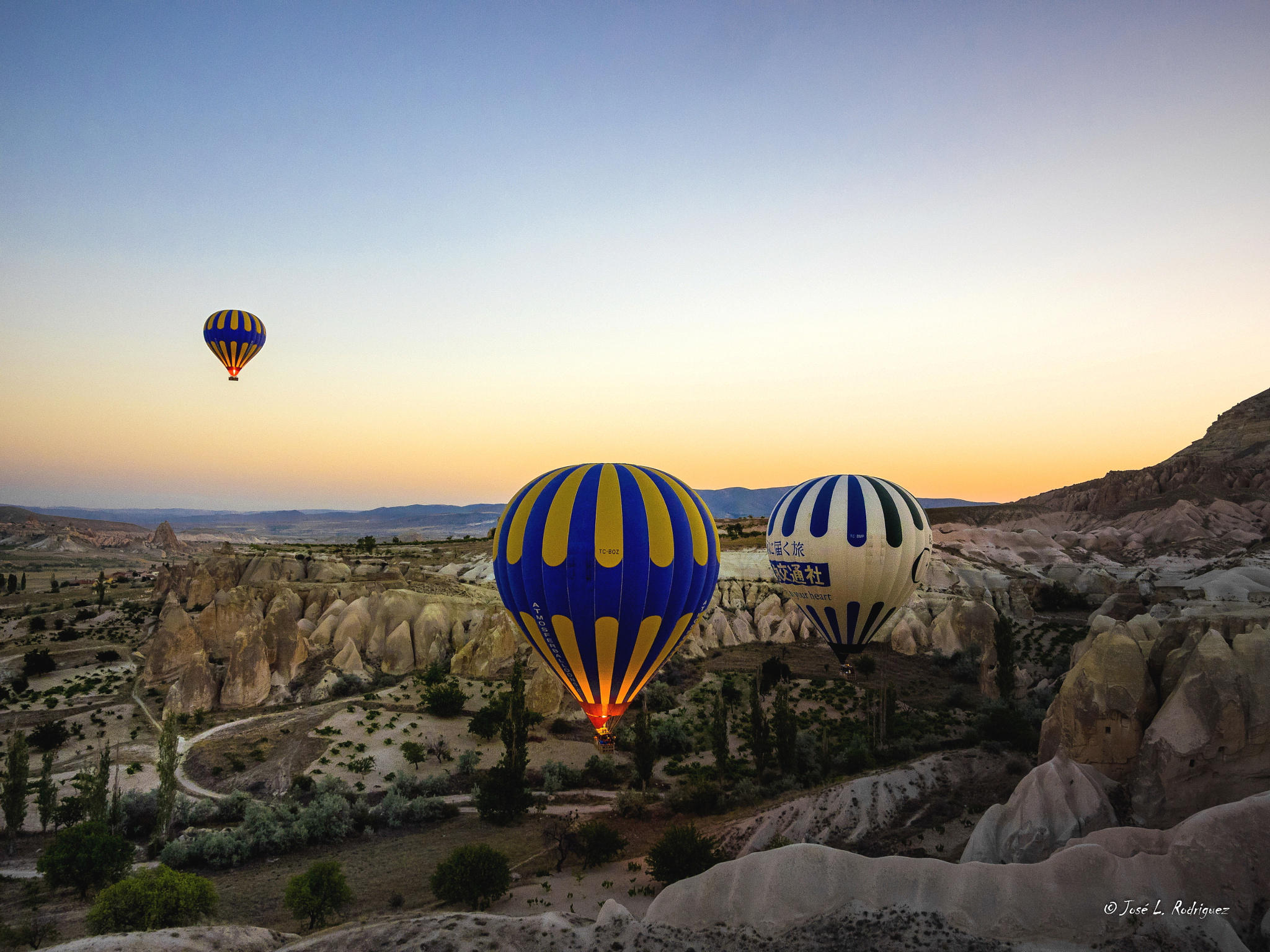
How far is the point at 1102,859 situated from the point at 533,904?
13.0m

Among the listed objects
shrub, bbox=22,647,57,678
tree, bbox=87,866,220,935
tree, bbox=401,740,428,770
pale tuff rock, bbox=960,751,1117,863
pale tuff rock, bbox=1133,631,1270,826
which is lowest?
→ tree, bbox=401,740,428,770

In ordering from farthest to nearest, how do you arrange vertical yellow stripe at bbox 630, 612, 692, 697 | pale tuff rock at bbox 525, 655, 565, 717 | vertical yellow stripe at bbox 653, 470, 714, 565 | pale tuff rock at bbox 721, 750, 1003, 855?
pale tuff rock at bbox 525, 655, 565, 717, pale tuff rock at bbox 721, 750, 1003, 855, vertical yellow stripe at bbox 630, 612, 692, 697, vertical yellow stripe at bbox 653, 470, 714, 565

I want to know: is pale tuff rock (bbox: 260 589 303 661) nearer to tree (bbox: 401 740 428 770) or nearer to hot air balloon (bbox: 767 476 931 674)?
tree (bbox: 401 740 428 770)

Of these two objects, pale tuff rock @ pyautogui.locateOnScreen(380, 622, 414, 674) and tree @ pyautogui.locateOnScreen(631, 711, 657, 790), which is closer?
tree @ pyautogui.locateOnScreen(631, 711, 657, 790)

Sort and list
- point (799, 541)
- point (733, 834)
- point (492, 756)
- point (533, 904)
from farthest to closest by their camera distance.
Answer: point (492, 756) → point (799, 541) → point (733, 834) → point (533, 904)

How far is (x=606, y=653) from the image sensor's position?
17.2 metres

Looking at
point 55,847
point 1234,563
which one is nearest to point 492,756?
point 55,847

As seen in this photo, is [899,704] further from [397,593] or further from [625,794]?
[397,593]

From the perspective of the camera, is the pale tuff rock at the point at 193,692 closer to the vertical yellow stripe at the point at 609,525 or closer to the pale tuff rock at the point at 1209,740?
the vertical yellow stripe at the point at 609,525

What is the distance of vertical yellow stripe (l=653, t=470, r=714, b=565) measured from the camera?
17.9 m

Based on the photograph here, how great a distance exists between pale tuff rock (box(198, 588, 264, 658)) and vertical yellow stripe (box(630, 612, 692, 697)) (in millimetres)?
31801

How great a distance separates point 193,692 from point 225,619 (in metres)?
9.71

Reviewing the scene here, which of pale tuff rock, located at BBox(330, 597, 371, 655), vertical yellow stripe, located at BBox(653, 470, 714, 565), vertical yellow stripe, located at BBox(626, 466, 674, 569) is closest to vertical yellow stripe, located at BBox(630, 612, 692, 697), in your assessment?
vertical yellow stripe, located at BBox(653, 470, 714, 565)

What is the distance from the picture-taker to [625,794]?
79.6 feet
